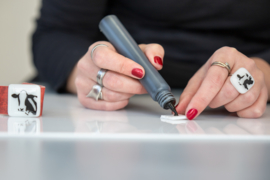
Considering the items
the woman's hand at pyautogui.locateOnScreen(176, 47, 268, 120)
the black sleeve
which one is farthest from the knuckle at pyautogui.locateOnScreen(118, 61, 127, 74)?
the black sleeve

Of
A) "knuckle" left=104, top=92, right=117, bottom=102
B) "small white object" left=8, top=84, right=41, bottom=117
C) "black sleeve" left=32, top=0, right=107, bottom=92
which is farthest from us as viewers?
"black sleeve" left=32, top=0, right=107, bottom=92

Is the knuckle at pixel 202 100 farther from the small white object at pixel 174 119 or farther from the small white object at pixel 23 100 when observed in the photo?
the small white object at pixel 23 100

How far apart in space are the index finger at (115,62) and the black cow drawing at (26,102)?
0.13m

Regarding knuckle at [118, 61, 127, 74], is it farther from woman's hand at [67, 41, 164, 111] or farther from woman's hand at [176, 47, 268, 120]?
woman's hand at [176, 47, 268, 120]

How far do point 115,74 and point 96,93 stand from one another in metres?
0.06

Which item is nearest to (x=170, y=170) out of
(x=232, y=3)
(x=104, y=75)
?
(x=104, y=75)

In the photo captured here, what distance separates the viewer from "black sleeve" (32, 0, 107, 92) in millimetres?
670

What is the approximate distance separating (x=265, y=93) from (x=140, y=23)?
0.51m

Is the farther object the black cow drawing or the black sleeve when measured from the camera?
the black sleeve

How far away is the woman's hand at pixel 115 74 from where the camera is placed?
1.33ft

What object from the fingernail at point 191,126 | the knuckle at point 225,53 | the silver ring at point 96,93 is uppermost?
the knuckle at point 225,53

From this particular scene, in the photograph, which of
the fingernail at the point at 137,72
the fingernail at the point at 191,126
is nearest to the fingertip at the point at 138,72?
the fingernail at the point at 137,72

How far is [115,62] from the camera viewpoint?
412mm

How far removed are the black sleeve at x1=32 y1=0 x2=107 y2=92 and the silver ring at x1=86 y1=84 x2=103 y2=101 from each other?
0.66ft
